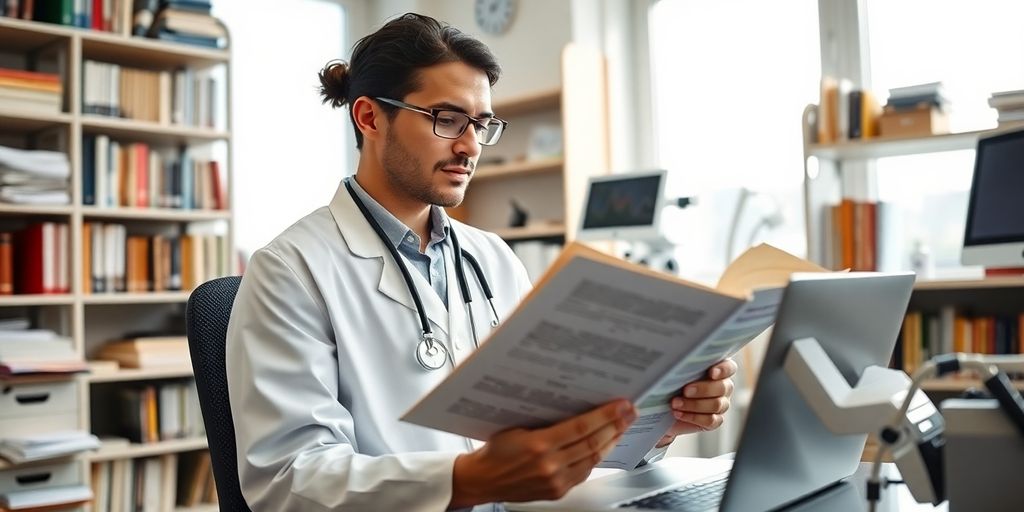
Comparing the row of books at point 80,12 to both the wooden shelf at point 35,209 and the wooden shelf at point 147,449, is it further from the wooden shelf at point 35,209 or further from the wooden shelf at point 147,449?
the wooden shelf at point 147,449

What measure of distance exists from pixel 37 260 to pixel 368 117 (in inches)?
74.4

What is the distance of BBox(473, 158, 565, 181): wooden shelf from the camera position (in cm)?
372

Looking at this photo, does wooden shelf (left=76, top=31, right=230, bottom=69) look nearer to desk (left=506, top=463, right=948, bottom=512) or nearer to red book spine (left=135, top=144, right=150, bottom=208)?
red book spine (left=135, top=144, right=150, bottom=208)

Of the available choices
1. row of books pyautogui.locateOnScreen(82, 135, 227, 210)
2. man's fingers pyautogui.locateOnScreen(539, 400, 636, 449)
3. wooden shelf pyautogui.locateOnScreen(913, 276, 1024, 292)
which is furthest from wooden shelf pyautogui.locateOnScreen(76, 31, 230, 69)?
man's fingers pyautogui.locateOnScreen(539, 400, 636, 449)

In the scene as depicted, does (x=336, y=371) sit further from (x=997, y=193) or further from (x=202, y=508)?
(x=202, y=508)

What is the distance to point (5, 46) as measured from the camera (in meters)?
3.12

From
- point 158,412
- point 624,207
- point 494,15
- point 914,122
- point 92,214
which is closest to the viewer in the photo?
point 914,122

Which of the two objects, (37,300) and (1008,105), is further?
(37,300)

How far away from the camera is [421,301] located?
1365 millimetres

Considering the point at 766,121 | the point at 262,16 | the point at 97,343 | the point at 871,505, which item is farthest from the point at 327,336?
the point at 262,16

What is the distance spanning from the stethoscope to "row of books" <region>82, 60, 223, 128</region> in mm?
1953

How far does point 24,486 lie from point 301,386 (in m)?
2.03

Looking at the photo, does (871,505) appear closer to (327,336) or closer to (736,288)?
(736,288)

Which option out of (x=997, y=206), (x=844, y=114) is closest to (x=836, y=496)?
(x=997, y=206)
